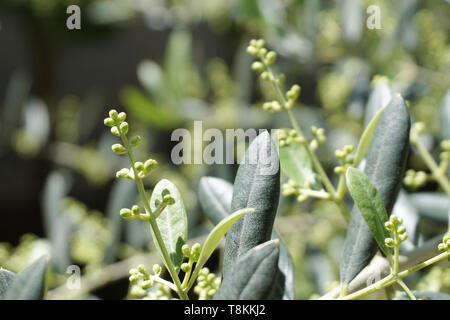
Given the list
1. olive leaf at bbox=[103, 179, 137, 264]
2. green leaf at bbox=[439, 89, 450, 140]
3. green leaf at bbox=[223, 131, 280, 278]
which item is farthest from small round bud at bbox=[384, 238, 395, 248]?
olive leaf at bbox=[103, 179, 137, 264]

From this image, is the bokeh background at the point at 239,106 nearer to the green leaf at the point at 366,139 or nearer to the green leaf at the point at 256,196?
the green leaf at the point at 366,139

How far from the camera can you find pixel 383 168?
24.2 inches

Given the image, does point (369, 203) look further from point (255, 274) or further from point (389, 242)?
point (255, 274)

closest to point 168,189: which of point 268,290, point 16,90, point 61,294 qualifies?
point 268,290

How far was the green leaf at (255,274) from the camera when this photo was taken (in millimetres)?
450

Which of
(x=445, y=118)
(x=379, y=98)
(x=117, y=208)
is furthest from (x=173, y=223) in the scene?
(x=117, y=208)

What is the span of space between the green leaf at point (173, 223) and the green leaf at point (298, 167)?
0.64 ft

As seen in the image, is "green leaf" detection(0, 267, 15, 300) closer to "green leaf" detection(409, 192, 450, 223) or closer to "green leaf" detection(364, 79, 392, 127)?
"green leaf" detection(364, 79, 392, 127)

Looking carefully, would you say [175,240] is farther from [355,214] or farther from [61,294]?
[61,294]

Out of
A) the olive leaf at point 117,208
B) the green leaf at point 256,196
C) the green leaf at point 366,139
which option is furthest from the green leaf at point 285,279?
the olive leaf at point 117,208

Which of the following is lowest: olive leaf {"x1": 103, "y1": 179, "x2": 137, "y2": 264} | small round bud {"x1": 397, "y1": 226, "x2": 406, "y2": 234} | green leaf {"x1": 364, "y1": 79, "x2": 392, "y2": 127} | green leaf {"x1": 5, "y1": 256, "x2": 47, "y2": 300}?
olive leaf {"x1": 103, "y1": 179, "x2": 137, "y2": 264}

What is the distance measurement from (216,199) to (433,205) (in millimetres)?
551

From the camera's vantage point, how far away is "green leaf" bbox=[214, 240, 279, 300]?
45cm

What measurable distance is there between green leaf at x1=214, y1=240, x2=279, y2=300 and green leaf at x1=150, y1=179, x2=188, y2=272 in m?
0.13
